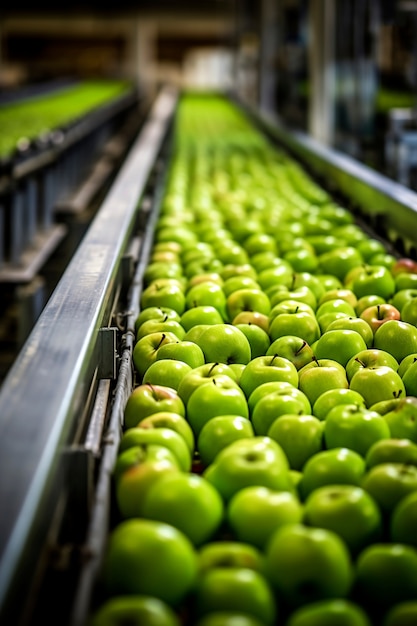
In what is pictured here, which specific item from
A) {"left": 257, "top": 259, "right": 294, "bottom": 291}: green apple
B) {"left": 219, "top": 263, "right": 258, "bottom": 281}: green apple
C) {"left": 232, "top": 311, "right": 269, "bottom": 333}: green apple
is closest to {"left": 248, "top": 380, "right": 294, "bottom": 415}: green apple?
{"left": 232, "top": 311, "right": 269, "bottom": 333}: green apple

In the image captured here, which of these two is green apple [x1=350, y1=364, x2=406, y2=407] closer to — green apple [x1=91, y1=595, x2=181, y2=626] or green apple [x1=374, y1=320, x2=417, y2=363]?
green apple [x1=374, y1=320, x2=417, y2=363]

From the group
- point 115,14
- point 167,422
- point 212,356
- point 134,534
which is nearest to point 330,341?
point 212,356

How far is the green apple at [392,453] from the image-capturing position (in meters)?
1.45

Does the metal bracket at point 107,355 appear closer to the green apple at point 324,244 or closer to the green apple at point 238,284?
the green apple at point 238,284

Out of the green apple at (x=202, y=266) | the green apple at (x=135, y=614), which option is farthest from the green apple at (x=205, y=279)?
the green apple at (x=135, y=614)

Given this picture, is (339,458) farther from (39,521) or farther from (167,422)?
(39,521)

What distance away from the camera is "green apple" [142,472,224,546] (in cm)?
124

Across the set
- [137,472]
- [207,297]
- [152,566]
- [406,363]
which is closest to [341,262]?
[207,297]

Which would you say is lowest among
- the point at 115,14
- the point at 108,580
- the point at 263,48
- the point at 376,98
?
the point at 108,580

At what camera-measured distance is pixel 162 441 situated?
1.51 m

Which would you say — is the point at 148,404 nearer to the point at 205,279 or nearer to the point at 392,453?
the point at 392,453

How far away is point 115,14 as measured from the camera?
2662 centimetres

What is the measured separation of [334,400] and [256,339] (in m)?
0.53

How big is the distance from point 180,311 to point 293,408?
0.92 meters
